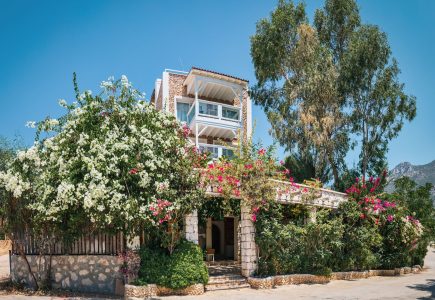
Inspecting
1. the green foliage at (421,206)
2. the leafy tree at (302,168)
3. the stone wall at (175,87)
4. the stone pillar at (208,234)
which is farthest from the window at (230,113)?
the green foliage at (421,206)

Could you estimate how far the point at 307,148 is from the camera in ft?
86.1

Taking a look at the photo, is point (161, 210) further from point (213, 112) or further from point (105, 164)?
point (213, 112)

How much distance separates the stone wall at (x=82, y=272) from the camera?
12586 mm

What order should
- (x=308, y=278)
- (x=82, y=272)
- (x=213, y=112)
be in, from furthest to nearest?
(x=213, y=112) → (x=308, y=278) → (x=82, y=272)

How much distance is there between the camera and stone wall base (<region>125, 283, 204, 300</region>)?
11.7m

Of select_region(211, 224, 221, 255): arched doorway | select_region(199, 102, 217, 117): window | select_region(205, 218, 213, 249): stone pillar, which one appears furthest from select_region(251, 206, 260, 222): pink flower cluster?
select_region(199, 102, 217, 117): window

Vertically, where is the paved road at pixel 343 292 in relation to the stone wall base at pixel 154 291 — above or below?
below

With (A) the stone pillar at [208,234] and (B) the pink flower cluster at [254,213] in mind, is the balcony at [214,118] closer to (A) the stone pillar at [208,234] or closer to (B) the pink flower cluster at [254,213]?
(A) the stone pillar at [208,234]

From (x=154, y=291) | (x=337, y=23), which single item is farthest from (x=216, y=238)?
(x=337, y=23)

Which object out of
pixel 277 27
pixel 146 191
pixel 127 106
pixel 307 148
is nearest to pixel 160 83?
pixel 277 27

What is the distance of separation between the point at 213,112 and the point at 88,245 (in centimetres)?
1773

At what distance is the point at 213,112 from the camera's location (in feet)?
96.0

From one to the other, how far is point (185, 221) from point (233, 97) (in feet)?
66.5

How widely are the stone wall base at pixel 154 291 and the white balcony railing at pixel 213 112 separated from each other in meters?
17.0
